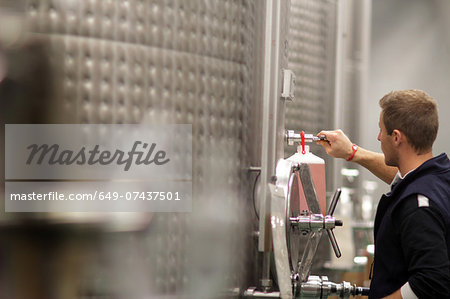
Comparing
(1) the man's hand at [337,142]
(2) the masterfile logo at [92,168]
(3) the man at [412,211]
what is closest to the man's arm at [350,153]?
(1) the man's hand at [337,142]

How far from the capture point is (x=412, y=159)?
1.79m

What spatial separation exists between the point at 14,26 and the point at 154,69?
31cm

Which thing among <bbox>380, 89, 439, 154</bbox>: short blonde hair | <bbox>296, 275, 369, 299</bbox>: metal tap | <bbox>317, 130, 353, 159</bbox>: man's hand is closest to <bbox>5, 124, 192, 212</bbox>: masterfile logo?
<bbox>296, 275, 369, 299</bbox>: metal tap

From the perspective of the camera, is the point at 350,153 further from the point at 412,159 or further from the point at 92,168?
the point at 92,168

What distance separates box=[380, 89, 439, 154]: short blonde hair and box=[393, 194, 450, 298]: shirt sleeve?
0.22 metres

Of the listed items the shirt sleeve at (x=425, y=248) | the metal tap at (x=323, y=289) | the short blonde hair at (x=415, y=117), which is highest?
the short blonde hair at (x=415, y=117)

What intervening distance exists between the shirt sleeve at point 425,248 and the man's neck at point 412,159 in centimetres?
18

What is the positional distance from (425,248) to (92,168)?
888mm

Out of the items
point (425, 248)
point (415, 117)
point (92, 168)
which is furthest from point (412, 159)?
point (92, 168)

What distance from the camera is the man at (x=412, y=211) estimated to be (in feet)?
5.08

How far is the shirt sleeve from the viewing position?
1.53 m

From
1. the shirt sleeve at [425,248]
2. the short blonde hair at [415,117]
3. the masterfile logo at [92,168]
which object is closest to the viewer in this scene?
the masterfile logo at [92,168]

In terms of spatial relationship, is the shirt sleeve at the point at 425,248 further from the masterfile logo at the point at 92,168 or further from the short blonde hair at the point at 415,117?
the masterfile logo at the point at 92,168

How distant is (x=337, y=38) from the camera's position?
3.14 metres
